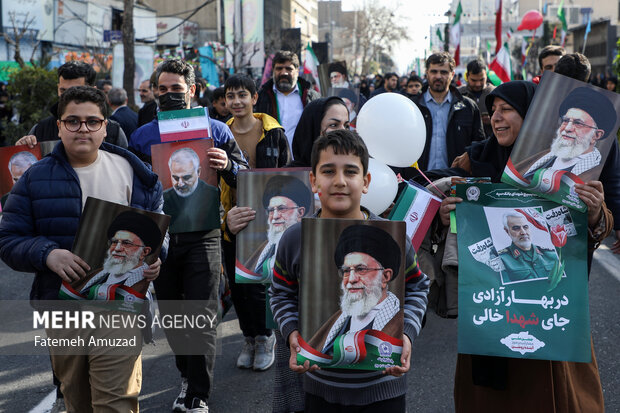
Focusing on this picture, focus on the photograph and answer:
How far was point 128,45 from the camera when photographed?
1225 cm

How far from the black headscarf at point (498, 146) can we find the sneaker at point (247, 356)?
2585mm

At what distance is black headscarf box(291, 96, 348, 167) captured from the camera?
4.43 meters

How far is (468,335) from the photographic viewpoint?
3074 mm

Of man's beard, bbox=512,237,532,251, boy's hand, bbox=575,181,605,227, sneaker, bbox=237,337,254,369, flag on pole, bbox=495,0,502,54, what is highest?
flag on pole, bbox=495,0,502,54

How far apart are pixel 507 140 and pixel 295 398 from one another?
189 centimetres

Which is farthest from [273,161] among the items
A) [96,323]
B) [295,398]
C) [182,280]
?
Answer: [96,323]

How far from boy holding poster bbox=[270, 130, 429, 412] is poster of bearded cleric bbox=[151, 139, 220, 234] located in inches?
53.7

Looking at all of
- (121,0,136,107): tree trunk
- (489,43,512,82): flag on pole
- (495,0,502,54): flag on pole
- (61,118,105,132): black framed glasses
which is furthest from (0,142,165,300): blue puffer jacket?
(495,0,502,54): flag on pole

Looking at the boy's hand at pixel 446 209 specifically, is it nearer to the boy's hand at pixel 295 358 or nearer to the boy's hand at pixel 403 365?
the boy's hand at pixel 403 365

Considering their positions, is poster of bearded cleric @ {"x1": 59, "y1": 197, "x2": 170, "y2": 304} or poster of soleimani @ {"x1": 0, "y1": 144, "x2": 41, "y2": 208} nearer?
poster of bearded cleric @ {"x1": 59, "y1": 197, "x2": 170, "y2": 304}

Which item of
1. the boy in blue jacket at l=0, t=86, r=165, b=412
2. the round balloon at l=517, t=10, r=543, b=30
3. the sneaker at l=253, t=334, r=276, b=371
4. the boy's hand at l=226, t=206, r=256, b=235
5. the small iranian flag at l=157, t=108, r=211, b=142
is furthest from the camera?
the round balloon at l=517, t=10, r=543, b=30

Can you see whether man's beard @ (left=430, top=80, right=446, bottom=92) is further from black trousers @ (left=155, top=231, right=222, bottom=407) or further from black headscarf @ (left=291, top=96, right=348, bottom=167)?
black trousers @ (left=155, top=231, right=222, bottom=407)

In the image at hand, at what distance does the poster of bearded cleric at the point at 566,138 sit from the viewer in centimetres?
297

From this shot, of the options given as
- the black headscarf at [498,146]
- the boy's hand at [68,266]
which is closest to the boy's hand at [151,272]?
the boy's hand at [68,266]
